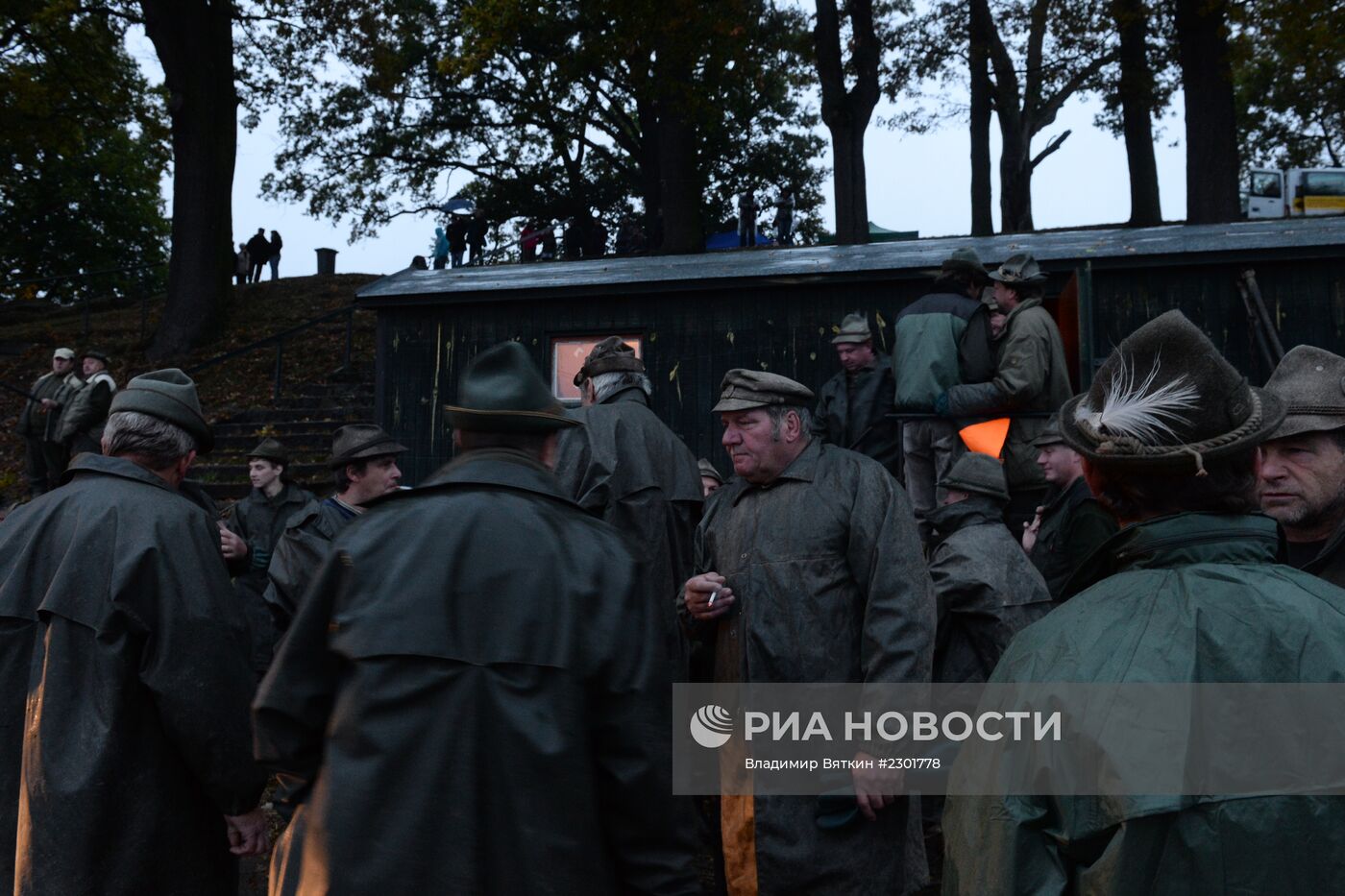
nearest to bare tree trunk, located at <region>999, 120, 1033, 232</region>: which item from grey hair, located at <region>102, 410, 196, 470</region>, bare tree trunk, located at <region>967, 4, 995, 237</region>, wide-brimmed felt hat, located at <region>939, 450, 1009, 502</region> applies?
bare tree trunk, located at <region>967, 4, 995, 237</region>

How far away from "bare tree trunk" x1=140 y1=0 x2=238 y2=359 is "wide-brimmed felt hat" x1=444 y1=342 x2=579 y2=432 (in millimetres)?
21330

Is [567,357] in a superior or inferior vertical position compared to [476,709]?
superior

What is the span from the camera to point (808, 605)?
14.7 feet

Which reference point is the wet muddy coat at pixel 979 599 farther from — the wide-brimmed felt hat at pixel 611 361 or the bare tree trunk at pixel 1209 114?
the bare tree trunk at pixel 1209 114

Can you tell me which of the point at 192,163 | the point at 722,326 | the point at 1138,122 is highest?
the point at 1138,122

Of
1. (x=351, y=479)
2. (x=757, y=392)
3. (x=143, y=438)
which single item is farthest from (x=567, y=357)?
(x=143, y=438)

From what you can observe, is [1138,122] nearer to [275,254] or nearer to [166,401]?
[166,401]

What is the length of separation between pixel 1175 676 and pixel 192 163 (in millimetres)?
23652

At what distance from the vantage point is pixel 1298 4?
698 inches

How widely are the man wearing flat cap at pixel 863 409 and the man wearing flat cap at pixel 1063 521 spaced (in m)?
2.23

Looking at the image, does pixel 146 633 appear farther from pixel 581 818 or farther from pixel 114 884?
pixel 581 818

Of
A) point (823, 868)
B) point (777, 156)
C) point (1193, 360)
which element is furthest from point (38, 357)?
point (1193, 360)

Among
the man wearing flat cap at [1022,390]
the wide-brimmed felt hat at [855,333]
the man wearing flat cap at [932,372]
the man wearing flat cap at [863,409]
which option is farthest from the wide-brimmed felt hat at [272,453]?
the man wearing flat cap at [1022,390]

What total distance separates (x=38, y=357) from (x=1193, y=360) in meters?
25.1
